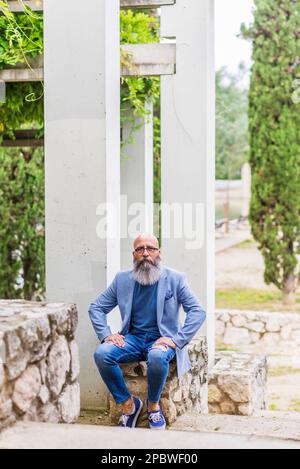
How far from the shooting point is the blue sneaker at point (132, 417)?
4754 millimetres

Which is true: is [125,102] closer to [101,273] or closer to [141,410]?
[101,273]

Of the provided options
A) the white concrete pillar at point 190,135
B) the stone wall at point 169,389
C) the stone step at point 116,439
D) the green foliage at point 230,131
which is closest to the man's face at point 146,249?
the stone wall at point 169,389

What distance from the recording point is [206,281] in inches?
265

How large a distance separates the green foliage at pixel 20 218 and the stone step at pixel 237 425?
589cm

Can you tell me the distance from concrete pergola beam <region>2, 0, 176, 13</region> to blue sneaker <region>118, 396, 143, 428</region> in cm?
292

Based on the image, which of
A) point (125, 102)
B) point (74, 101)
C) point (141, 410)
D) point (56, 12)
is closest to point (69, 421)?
point (141, 410)

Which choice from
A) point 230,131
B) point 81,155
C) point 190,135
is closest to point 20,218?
point 190,135

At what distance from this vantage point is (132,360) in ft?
15.8

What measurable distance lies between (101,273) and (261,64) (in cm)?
974

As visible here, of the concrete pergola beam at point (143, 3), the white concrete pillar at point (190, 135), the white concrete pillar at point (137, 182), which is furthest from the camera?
the white concrete pillar at point (137, 182)

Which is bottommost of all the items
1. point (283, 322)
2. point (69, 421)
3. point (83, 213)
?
point (283, 322)

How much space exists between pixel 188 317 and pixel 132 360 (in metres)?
0.46

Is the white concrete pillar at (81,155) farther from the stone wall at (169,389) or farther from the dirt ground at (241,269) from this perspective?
the dirt ground at (241,269)

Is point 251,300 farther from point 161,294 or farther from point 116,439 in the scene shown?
point 116,439
